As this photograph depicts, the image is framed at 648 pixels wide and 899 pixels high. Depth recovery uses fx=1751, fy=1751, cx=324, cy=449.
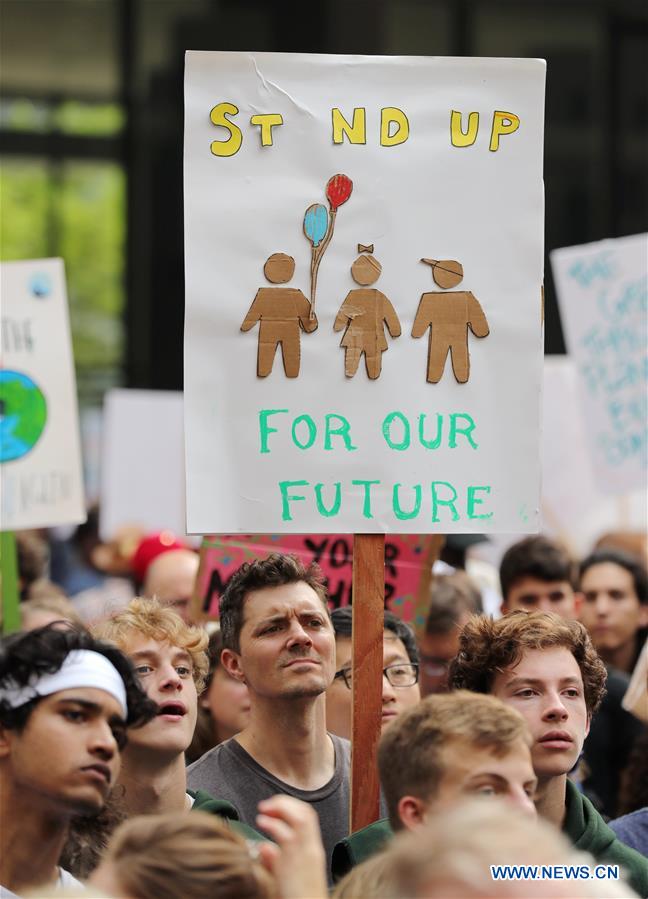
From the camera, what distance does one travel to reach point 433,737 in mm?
3348

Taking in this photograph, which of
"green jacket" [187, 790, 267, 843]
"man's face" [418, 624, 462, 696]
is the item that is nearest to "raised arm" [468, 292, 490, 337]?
"green jacket" [187, 790, 267, 843]

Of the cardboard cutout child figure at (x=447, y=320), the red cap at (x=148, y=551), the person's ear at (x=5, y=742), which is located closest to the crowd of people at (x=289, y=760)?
the person's ear at (x=5, y=742)

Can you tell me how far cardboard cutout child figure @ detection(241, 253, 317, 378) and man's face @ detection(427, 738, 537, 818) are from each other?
48.4 inches

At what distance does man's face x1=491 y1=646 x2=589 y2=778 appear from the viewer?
3.96 meters

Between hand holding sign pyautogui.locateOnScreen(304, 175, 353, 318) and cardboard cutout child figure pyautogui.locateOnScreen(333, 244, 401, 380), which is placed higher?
hand holding sign pyautogui.locateOnScreen(304, 175, 353, 318)

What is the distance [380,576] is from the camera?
13.9ft

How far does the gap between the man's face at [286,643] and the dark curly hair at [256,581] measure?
2cm

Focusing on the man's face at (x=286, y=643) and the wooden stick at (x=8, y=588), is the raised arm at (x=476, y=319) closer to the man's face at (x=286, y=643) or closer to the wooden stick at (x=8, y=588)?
the man's face at (x=286, y=643)

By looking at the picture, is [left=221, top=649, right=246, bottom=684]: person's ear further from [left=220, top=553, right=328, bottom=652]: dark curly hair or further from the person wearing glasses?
the person wearing glasses

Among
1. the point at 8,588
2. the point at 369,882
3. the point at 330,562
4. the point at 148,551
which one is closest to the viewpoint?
the point at 369,882

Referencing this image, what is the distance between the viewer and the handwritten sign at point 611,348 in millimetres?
7094

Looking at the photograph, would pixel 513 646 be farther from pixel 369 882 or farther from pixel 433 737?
pixel 369 882

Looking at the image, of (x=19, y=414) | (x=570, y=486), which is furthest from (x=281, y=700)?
(x=570, y=486)

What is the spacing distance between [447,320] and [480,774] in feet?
4.47
